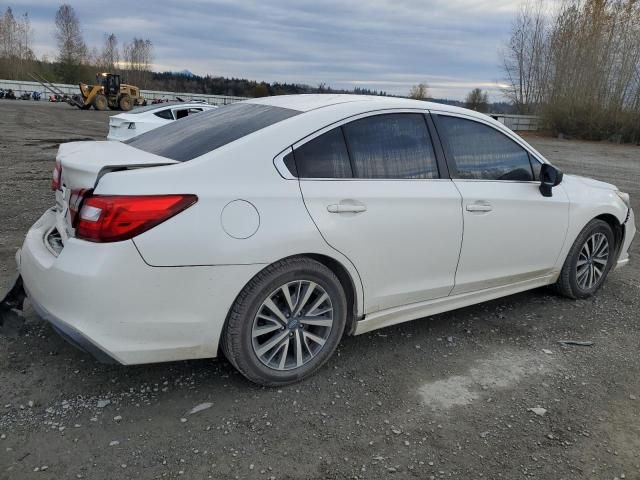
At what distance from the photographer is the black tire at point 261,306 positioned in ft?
9.27

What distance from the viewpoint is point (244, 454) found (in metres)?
2.56

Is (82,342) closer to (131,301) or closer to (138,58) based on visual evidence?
(131,301)

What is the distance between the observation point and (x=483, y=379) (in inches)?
132

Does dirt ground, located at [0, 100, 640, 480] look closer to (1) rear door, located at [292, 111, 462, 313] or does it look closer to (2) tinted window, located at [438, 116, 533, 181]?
(1) rear door, located at [292, 111, 462, 313]

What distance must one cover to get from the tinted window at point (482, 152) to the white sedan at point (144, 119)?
9.87 m

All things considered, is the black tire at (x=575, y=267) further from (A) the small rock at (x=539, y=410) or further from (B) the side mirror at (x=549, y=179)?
(A) the small rock at (x=539, y=410)

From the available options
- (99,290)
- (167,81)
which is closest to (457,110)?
(99,290)

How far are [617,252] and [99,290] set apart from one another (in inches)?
176

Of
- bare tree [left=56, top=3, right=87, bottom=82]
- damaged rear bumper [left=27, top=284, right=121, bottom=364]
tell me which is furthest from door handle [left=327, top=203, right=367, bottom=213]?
bare tree [left=56, top=3, right=87, bottom=82]

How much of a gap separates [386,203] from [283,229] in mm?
711

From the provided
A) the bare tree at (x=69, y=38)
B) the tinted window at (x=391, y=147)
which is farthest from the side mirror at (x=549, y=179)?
the bare tree at (x=69, y=38)

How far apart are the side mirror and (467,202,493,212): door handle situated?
634 mm

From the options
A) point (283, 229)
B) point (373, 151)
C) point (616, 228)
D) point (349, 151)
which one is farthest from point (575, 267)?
point (283, 229)

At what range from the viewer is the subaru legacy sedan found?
259 centimetres
